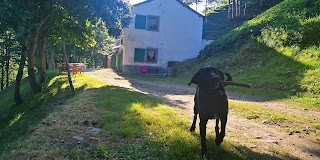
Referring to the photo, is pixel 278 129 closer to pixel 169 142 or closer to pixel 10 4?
pixel 169 142

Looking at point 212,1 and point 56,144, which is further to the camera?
point 212,1

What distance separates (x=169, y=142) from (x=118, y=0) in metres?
14.2

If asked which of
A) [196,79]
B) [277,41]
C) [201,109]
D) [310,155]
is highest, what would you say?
[277,41]

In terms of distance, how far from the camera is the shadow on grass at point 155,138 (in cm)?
527

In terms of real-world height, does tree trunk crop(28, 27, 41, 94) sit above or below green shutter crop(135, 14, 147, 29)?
below

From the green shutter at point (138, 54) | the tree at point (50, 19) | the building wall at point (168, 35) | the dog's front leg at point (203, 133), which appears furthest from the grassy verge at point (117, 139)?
the building wall at point (168, 35)

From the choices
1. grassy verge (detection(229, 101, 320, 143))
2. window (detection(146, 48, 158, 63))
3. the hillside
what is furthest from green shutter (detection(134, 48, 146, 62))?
grassy verge (detection(229, 101, 320, 143))

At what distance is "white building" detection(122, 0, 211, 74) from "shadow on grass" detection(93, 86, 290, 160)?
72.8ft

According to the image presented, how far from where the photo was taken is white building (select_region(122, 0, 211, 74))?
30531 mm

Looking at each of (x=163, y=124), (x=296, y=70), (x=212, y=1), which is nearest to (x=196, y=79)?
(x=163, y=124)

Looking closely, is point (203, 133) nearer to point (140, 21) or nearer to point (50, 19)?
point (50, 19)

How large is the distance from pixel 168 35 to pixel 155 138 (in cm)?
2604

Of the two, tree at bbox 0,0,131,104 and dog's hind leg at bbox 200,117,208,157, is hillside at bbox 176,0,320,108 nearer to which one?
dog's hind leg at bbox 200,117,208,157

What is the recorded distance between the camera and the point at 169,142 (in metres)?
5.75
